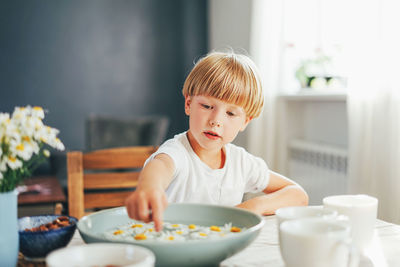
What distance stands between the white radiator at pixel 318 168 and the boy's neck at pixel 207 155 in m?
1.45

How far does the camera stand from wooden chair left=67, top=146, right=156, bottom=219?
1.65 metres

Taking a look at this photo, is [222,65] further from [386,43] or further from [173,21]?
[173,21]

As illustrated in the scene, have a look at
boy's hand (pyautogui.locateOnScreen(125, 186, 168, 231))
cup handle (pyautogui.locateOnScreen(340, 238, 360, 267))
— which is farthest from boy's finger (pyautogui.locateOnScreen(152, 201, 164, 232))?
cup handle (pyautogui.locateOnScreen(340, 238, 360, 267))

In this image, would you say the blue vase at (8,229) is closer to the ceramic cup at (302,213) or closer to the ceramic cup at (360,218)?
the ceramic cup at (302,213)

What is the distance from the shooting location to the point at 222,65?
3.81 ft

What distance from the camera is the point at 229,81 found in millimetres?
1134

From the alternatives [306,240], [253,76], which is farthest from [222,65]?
[306,240]

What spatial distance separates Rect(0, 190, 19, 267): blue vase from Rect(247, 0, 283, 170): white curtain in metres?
2.56

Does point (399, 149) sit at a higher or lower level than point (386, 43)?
lower

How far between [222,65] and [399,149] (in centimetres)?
118

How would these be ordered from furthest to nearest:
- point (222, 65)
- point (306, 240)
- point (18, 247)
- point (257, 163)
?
point (257, 163) < point (222, 65) < point (18, 247) < point (306, 240)

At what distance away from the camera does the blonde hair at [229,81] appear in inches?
44.6

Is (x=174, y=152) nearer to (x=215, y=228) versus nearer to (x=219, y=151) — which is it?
(x=219, y=151)

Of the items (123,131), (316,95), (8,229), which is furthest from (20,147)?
(123,131)
